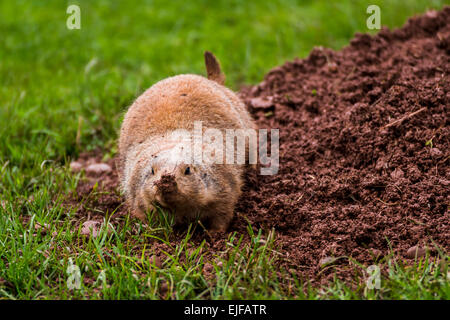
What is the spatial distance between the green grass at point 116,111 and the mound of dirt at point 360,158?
0.26 m

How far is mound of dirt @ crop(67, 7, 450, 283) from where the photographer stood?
134 inches

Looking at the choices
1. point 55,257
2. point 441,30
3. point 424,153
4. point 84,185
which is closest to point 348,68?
point 441,30

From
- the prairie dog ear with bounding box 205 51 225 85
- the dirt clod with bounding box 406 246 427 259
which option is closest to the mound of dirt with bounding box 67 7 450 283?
the dirt clod with bounding box 406 246 427 259

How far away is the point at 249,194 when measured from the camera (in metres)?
4.22

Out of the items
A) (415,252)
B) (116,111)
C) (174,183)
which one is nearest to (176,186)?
(174,183)

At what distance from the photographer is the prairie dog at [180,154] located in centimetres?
356

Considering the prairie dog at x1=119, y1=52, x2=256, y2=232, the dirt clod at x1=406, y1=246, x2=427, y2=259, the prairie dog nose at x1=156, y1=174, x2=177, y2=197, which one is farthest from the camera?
the prairie dog at x1=119, y1=52, x2=256, y2=232

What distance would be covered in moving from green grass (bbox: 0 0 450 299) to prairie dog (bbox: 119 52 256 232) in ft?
0.80

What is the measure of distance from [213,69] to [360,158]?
1.74 meters

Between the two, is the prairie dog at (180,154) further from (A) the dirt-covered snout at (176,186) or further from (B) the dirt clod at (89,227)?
(B) the dirt clod at (89,227)

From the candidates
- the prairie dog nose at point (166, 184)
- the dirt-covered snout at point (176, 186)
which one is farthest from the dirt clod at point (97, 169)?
the prairie dog nose at point (166, 184)

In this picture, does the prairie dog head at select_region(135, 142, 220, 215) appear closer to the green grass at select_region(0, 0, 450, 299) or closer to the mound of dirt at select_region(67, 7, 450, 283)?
the green grass at select_region(0, 0, 450, 299)

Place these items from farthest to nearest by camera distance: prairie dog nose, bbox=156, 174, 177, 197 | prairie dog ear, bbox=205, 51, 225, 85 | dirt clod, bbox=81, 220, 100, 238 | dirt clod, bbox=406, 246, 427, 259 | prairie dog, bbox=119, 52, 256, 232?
prairie dog ear, bbox=205, 51, 225, 85
dirt clod, bbox=81, 220, 100, 238
prairie dog, bbox=119, 52, 256, 232
prairie dog nose, bbox=156, 174, 177, 197
dirt clod, bbox=406, 246, 427, 259

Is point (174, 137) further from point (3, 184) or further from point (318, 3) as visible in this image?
point (318, 3)
